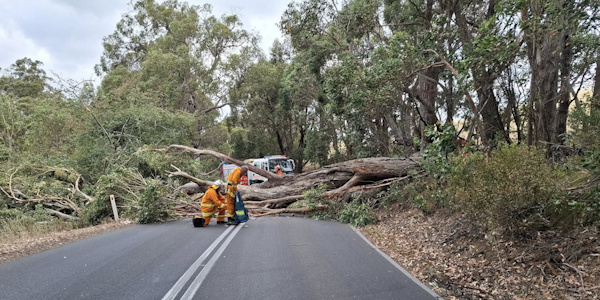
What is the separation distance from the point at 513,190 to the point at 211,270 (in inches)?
174

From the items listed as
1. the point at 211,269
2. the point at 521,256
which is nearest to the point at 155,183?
the point at 211,269

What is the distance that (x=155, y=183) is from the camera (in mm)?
11242

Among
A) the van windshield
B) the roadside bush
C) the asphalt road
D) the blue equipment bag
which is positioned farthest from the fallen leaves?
the van windshield

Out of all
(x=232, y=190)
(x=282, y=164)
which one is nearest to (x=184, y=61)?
(x=282, y=164)

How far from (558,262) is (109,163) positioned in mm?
15397

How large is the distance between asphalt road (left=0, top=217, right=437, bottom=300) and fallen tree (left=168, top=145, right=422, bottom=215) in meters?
4.61

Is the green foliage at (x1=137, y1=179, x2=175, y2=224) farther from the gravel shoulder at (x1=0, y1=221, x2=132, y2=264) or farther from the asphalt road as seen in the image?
the asphalt road

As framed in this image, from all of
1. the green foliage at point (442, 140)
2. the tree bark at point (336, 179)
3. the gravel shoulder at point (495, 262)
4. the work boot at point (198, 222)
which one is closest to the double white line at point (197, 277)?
the work boot at point (198, 222)

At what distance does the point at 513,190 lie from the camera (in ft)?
17.1

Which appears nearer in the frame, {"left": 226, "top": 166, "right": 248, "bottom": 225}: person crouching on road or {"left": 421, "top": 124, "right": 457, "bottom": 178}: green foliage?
{"left": 421, "top": 124, "right": 457, "bottom": 178}: green foliage

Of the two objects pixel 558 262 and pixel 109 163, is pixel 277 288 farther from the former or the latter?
pixel 109 163

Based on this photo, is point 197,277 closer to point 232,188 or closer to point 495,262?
point 495,262

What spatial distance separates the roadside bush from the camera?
17.0 feet

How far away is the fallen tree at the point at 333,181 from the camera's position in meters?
12.6
